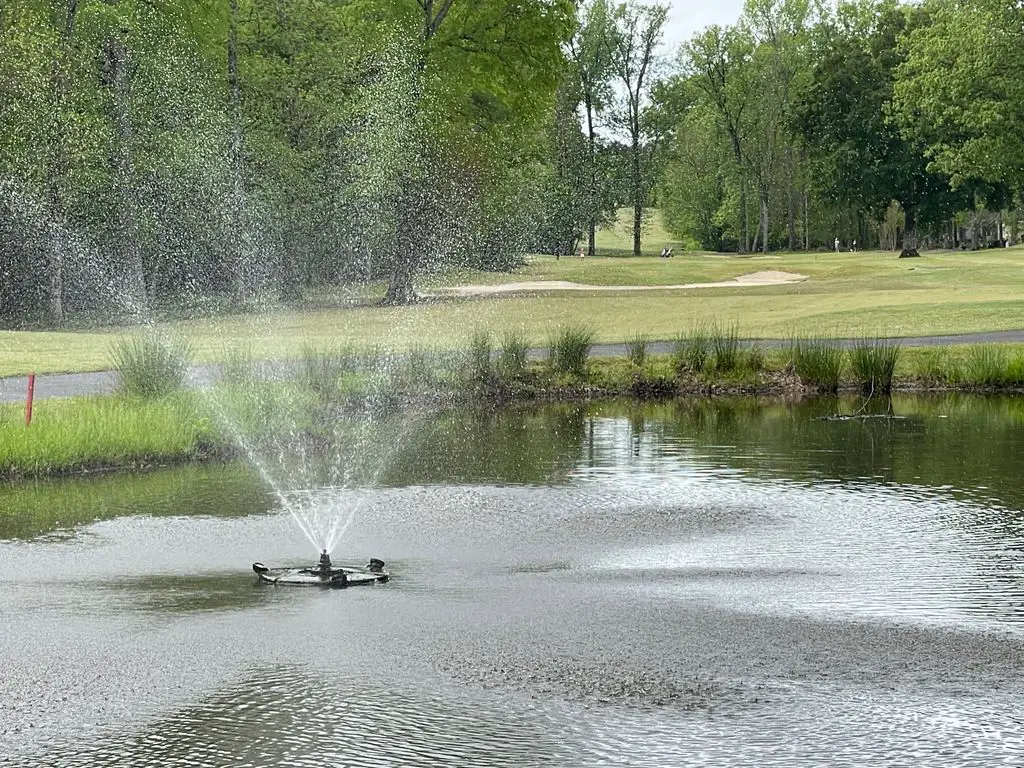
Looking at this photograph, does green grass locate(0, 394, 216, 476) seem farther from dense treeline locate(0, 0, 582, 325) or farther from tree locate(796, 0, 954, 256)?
tree locate(796, 0, 954, 256)

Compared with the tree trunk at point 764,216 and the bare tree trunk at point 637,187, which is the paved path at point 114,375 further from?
the bare tree trunk at point 637,187

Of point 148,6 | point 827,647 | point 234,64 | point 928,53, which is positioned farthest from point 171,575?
point 928,53

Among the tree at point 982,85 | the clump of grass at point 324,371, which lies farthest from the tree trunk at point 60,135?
the tree at point 982,85

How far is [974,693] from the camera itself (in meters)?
8.62

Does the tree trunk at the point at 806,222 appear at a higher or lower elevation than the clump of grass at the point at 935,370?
higher

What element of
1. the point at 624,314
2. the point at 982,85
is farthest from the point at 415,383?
the point at 982,85

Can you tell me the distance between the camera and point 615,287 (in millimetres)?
58625

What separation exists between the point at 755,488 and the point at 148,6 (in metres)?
33.5

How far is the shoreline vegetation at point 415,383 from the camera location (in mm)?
19031

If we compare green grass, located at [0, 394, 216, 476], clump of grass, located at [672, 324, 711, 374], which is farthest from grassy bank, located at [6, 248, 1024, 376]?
green grass, located at [0, 394, 216, 476]

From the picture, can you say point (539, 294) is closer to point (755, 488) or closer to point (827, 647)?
point (755, 488)

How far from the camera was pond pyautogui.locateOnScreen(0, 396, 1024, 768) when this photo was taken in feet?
26.0

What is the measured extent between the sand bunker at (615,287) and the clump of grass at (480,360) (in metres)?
23.9

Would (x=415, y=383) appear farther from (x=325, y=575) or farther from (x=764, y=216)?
(x=764, y=216)
